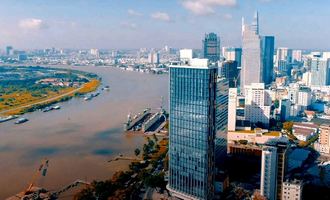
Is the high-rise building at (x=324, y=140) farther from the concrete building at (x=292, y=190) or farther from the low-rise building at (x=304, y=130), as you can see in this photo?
the concrete building at (x=292, y=190)

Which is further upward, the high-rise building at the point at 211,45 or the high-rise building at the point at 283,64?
the high-rise building at the point at 211,45

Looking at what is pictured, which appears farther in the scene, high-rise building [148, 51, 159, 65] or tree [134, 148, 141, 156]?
high-rise building [148, 51, 159, 65]

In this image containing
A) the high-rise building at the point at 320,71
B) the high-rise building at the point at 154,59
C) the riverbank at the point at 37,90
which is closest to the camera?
the riverbank at the point at 37,90

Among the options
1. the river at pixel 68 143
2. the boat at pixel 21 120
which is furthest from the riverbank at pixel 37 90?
the boat at pixel 21 120

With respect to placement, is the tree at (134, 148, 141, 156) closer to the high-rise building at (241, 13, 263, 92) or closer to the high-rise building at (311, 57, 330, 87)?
the high-rise building at (241, 13, 263, 92)

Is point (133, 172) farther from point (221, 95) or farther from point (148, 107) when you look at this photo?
point (148, 107)

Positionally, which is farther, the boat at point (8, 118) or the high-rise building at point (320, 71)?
the high-rise building at point (320, 71)

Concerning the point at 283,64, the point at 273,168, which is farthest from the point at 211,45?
the point at 283,64

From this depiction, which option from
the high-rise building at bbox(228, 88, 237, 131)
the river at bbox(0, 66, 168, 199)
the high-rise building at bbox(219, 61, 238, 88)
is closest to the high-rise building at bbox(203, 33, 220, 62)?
the high-rise building at bbox(219, 61, 238, 88)
